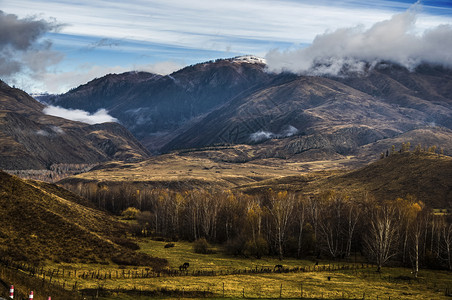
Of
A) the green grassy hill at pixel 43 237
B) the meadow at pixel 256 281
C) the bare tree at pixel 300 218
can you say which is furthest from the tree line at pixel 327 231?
the green grassy hill at pixel 43 237

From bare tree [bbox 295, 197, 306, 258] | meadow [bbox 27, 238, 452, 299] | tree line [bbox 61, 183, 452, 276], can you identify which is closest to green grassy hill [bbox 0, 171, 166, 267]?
meadow [bbox 27, 238, 452, 299]

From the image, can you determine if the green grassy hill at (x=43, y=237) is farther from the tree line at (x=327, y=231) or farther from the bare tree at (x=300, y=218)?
the bare tree at (x=300, y=218)

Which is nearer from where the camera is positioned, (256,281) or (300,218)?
(256,281)

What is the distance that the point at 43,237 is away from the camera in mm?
88938

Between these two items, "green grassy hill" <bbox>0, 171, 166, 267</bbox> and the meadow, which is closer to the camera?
the meadow

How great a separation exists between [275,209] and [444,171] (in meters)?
112

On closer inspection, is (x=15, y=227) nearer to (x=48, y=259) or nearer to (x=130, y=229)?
(x=48, y=259)

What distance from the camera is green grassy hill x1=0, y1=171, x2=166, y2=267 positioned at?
80406 millimetres

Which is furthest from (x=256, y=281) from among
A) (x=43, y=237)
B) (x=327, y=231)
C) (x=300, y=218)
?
(x=300, y=218)

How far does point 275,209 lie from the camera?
11888cm

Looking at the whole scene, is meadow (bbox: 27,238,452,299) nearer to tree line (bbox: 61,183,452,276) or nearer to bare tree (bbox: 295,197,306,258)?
tree line (bbox: 61,183,452,276)

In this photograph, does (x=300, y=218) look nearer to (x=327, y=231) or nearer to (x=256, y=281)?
(x=327, y=231)

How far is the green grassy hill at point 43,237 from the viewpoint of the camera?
80.4m

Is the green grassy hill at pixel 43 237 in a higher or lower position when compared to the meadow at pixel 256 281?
higher
